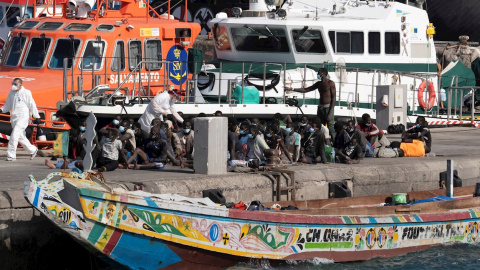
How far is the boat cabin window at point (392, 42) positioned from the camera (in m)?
23.0

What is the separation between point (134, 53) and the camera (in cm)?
2014

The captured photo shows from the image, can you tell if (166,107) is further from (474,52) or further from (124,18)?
(474,52)

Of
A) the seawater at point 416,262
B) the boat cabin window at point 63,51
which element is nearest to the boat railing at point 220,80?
the boat cabin window at point 63,51

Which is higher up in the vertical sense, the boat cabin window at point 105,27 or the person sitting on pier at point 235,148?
the boat cabin window at point 105,27

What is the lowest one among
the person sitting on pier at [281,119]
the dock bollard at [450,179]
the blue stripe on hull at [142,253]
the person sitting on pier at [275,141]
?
the blue stripe on hull at [142,253]

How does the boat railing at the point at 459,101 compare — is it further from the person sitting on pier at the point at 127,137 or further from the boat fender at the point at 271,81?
the person sitting on pier at the point at 127,137

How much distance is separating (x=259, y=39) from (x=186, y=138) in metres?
5.70

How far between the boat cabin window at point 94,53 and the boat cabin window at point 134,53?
0.62m

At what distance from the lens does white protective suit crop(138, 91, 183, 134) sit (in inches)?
689

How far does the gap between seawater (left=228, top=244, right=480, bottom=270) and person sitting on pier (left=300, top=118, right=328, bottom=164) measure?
2761 millimetres

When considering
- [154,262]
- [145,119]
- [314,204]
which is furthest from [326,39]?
[154,262]

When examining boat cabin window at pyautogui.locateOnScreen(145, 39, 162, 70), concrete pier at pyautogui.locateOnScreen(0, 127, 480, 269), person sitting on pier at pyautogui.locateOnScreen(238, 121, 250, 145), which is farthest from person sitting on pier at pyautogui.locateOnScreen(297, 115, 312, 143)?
boat cabin window at pyautogui.locateOnScreen(145, 39, 162, 70)

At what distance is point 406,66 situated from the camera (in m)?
23.5

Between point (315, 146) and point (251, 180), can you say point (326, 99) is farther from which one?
point (251, 180)
